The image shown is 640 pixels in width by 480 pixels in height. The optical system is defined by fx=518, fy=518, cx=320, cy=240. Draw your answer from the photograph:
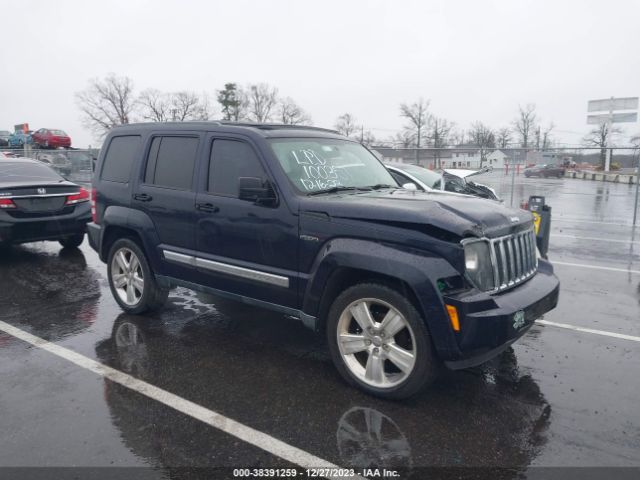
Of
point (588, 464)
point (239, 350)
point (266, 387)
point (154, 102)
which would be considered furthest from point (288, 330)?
point (154, 102)

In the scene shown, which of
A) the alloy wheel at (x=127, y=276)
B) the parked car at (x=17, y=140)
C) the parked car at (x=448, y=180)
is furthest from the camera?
the parked car at (x=17, y=140)

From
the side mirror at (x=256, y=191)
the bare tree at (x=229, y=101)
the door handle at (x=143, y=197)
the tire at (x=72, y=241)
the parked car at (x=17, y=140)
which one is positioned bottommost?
the tire at (x=72, y=241)

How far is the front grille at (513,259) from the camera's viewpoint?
372cm

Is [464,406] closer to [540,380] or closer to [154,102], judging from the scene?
[540,380]

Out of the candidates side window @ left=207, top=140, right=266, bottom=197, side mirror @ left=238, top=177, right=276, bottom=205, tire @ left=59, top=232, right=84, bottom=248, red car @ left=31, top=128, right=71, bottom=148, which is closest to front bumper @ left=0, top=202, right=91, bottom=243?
tire @ left=59, top=232, right=84, bottom=248

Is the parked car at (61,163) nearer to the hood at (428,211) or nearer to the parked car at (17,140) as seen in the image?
the parked car at (17,140)

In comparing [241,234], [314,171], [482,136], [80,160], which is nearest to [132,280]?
[241,234]

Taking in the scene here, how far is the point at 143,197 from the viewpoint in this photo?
5355 millimetres

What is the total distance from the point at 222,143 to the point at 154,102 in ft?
273

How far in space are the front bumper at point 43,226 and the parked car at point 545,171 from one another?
1727 cm

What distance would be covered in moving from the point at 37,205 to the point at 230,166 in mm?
5125

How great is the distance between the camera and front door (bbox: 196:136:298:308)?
4.22 m

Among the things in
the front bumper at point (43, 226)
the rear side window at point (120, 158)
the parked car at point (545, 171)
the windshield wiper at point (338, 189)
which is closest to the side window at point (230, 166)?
the windshield wiper at point (338, 189)

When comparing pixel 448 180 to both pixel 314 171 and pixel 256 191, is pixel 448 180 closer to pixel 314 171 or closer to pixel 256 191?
pixel 314 171
